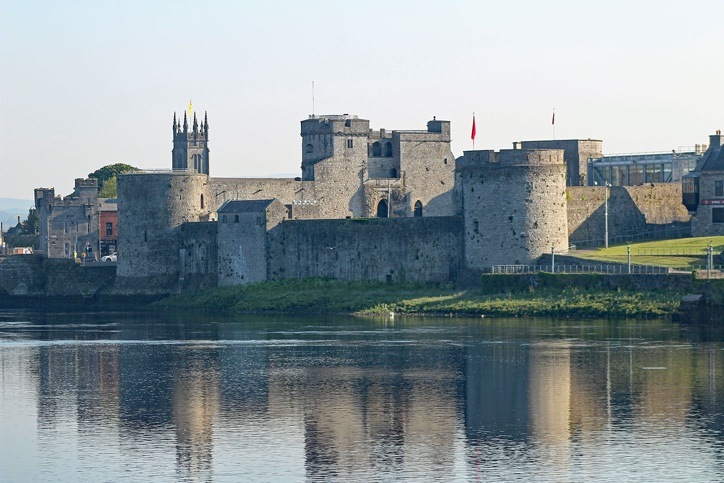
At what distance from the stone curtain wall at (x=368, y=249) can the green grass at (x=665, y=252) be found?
6.46 m

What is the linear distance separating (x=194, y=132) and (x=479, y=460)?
118650 mm

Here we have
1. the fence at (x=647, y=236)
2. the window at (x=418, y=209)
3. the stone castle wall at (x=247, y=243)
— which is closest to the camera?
the fence at (x=647, y=236)

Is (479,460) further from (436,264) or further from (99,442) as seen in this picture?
(436,264)

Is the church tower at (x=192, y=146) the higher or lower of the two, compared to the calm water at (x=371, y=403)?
higher

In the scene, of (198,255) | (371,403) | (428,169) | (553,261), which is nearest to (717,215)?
(553,261)

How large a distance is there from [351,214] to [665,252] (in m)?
31.0

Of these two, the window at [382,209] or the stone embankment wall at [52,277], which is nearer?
the stone embankment wall at [52,277]

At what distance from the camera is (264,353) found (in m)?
64.1

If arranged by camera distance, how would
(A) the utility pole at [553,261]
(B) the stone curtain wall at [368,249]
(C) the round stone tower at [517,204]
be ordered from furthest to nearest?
(B) the stone curtain wall at [368,249], (C) the round stone tower at [517,204], (A) the utility pole at [553,261]

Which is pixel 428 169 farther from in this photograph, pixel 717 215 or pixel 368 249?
pixel 717 215

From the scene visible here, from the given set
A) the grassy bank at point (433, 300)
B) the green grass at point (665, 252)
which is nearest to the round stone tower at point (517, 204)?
the green grass at point (665, 252)

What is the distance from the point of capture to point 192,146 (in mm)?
156875

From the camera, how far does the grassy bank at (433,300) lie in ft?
238

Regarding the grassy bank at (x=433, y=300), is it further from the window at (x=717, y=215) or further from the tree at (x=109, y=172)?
the tree at (x=109, y=172)
